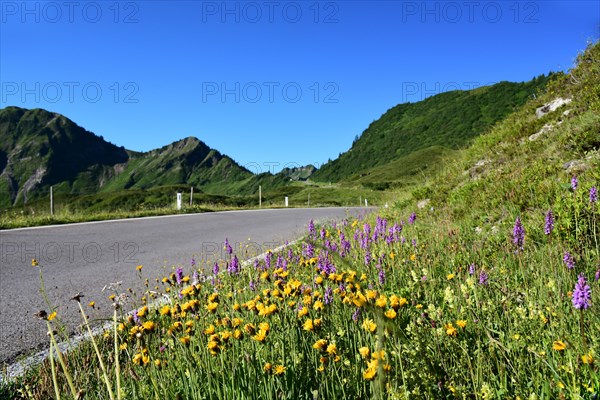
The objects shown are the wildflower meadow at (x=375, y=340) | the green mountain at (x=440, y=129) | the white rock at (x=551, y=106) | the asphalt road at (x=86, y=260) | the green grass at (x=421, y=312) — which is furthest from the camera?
the green mountain at (x=440, y=129)

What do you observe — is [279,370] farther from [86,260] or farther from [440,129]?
[440,129]

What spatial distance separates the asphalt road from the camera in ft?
12.3

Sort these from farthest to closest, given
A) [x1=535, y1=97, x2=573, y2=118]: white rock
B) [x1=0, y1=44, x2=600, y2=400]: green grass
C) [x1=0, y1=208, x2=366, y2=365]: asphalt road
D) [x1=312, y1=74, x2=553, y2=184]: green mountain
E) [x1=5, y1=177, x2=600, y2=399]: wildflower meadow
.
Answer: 1. [x1=312, y1=74, x2=553, y2=184]: green mountain
2. [x1=535, y1=97, x2=573, y2=118]: white rock
3. [x1=0, y1=208, x2=366, y2=365]: asphalt road
4. [x1=0, y1=44, x2=600, y2=400]: green grass
5. [x1=5, y1=177, x2=600, y2=399]: wildflower meadow

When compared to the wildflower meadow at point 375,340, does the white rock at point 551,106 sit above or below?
→ above

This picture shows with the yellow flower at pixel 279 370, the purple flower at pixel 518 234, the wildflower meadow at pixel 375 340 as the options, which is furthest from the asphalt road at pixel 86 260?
the purple flower at pixel 518 234

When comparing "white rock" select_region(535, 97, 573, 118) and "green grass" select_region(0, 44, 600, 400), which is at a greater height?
"white rock" select_region(535, 97, 573, 118)

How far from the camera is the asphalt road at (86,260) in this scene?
3760 mm

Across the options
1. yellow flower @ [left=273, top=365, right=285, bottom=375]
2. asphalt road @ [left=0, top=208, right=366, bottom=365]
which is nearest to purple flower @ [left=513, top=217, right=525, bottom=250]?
yellow flower @ [left=273, top=365, right=285, bottom=375]

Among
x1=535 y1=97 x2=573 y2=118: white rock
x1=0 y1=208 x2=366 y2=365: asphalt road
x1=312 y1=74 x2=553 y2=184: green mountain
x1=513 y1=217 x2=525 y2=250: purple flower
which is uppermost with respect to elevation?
x1=312 y1=74 x2=553 y2=184: green mountain

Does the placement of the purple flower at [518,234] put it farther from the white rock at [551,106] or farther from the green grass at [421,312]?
the white rock at [551,106]

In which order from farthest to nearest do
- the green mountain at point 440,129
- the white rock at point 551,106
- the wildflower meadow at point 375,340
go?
the green mountain at point 440,129 < the white rock at point 551,106 < the wildflower meadow at point 375,340

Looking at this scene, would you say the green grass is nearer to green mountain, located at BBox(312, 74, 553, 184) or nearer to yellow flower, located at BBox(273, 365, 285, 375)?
yellow flower, located at BBox(273, 365, 285, 375)

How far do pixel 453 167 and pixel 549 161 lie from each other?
329 cm

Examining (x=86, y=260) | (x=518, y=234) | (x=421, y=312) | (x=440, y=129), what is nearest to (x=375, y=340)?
(x=421, y=312)
